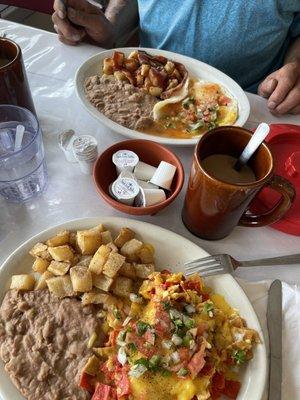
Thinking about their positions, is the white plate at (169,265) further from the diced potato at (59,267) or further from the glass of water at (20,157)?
the glass of water at (20,157)

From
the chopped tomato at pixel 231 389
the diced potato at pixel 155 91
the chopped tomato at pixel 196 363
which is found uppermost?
the diced potato at pixel 155 91

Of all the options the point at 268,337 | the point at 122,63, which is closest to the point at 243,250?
the point at 268,337

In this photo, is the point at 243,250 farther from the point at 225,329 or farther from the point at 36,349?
the point at 36,349

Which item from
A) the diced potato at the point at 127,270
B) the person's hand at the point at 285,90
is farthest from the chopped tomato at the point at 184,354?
the person's hand at the point at 285,90

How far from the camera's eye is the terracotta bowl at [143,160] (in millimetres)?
936

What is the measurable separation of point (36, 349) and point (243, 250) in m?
0.54

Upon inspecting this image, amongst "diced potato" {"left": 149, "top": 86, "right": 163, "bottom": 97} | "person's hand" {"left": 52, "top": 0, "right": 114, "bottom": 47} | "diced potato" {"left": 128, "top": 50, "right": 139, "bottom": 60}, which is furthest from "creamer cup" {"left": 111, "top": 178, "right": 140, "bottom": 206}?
"person's hand" {"left": 52, "top": 0, "right": 114, "bottom": 47}

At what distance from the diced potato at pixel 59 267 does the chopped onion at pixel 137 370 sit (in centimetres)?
25

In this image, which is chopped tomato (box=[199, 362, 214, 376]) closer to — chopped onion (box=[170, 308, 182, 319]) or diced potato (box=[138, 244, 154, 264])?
chopped onion (box=[170, 308, 182, 319])

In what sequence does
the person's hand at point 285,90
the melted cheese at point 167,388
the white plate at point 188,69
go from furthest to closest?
the person's hand at point 285,90, the white plate at point 188,69, the melted cheese at point 167,388

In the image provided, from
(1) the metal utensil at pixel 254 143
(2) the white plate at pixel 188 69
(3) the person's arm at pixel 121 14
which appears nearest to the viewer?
(1) the metal utensil at pixel 254 143

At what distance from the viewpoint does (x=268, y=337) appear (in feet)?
2.74

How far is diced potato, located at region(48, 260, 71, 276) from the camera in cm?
85

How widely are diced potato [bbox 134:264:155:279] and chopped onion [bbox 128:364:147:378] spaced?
0.66 ft
